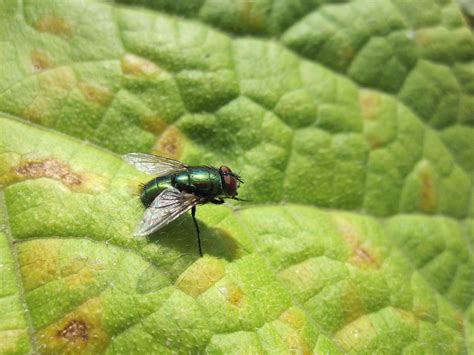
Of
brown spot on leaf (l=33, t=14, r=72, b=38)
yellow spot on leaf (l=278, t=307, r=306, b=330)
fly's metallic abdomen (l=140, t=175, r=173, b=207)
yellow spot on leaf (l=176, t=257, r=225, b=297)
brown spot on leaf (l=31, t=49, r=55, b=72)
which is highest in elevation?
brown spot on leaf (l=33, t=14, r=72, b=38)

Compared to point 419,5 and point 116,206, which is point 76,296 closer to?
point 116,206

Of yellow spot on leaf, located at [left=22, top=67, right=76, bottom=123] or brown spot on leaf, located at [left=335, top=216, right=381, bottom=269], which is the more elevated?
yellow spot on leaf, located at [left=22, top=67, right=76, bottom=123]

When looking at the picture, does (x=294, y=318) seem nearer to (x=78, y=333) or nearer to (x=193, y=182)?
(x=193, y=182)

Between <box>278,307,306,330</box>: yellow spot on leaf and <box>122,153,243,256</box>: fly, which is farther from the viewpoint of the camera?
<box>122,153,243,256</box>: fly

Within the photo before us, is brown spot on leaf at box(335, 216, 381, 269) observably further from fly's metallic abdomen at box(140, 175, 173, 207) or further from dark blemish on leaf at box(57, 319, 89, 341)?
dark blemish on leaf at box(57, 319, 89, 341)

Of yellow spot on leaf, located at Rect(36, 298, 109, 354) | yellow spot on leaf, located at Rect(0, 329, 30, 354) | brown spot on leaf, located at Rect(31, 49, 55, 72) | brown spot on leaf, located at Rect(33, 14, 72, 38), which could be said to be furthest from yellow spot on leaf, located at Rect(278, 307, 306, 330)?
brown spot on leaf, located at Rect(33, 14, 72, 38)

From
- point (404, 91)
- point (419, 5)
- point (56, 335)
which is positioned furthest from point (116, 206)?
point (419, 5)
